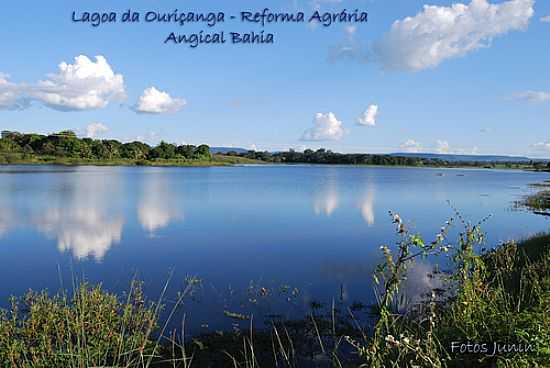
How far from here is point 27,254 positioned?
14.8m

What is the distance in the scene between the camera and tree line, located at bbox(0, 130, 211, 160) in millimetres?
118438

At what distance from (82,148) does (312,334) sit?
131546 mm

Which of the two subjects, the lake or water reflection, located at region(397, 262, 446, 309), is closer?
water reflection, located at region(397, 262, 446, 309)

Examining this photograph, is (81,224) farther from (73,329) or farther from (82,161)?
(82,161)

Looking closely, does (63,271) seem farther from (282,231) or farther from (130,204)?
(130,204)

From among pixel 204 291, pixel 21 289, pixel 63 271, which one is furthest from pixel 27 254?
pixel 204 291

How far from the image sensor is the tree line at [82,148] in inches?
4663

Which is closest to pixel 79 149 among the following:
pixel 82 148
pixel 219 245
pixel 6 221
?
pixel 82 148

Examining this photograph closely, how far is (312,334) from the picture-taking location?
837 cm

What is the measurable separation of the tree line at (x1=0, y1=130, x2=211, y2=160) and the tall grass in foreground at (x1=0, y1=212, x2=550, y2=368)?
386ft

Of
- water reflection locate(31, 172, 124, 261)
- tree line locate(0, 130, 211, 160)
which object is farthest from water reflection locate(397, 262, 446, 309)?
tree line locate(0, 130, 211, 160)

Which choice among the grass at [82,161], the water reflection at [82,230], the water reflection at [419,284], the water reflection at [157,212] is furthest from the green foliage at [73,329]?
the grass at [82,161]

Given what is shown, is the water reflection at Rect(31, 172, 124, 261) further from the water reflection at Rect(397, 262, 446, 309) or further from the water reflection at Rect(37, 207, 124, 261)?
the water reflection at Rect(397, 262, 446, 309)

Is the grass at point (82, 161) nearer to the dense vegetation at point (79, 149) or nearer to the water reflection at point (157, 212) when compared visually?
the dense vegetation at point (79, 149)
